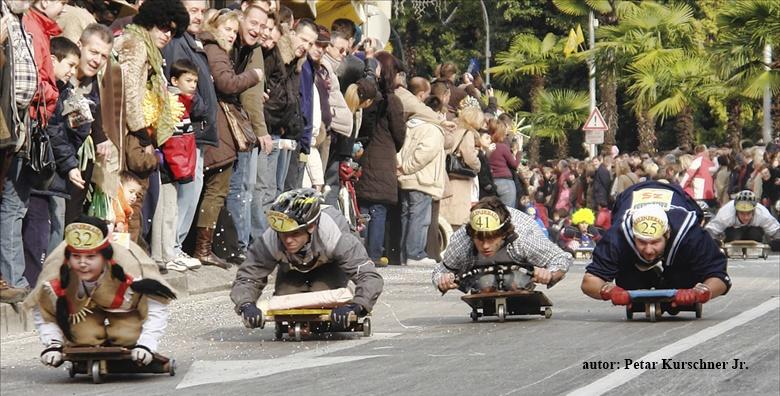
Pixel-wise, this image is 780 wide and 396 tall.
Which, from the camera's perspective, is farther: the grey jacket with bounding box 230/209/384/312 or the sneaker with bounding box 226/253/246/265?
the sneaker with bounding box 226/253/246/265

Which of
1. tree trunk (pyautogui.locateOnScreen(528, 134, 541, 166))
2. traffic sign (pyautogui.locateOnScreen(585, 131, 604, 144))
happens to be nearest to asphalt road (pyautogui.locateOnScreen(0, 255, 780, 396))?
traffic sign (pyautogui.locateOnScreen(585, 131, 604, 144))

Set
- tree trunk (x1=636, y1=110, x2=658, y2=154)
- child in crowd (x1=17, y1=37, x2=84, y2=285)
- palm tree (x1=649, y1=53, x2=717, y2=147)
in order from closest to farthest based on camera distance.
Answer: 1. child in crowd (x1=17, y1=37, x2=84, y2=285)
2. palm tree (x1=649, y1=53, x2=717, y2=147)
3. tree trunk (x1=636, y1=110, x2=658, y2=154)

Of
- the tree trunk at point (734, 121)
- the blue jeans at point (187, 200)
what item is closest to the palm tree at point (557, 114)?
→ the tree trunk at point (734, 121)

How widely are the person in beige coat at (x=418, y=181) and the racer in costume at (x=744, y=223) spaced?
6.29 meters

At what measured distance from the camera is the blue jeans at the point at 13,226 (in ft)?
45.0

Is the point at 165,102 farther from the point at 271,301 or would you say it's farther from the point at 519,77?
the point at 519,77

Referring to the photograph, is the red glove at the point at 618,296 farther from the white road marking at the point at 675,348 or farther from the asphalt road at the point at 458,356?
the white road marking at the point at 675,348

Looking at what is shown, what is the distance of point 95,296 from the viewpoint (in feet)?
35.3

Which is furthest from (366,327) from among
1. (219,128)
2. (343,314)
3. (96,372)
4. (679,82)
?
(679,82)

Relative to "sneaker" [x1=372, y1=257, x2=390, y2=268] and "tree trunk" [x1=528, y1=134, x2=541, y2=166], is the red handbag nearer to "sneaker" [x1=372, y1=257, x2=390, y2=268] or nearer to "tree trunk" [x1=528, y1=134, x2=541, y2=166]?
"sneaker" [x1=372, y1=257, x2=390, y2=268]

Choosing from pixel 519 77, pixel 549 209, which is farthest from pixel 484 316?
pixel 519 77

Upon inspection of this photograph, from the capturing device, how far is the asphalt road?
33.2 feet

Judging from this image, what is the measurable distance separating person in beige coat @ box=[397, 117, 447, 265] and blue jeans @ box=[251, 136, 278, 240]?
169 inches

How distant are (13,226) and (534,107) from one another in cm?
5220
